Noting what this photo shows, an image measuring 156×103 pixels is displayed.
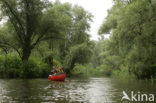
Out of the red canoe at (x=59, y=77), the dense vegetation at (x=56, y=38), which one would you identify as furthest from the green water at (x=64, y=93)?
the dense vegetation at (x=56, y=38)

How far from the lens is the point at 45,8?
3105 centimetres

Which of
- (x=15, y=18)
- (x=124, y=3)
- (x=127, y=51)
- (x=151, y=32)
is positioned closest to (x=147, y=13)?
(x=151, y=32)

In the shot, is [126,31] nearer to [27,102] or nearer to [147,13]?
[147,13]

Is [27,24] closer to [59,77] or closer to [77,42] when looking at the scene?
[59,77]

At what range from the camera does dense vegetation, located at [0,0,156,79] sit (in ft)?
73.7

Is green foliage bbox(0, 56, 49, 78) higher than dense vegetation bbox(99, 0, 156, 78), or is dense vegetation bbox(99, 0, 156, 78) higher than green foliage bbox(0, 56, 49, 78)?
dense vegetation bbox(99, 0, 156, 78)

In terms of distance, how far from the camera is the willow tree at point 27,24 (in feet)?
95.5

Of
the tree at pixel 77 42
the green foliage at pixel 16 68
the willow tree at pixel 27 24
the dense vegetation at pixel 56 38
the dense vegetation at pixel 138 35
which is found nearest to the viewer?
the dense vegetation at pixel 138 35

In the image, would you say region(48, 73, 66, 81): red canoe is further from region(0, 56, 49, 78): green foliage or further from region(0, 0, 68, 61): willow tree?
region(0, 0, 68, 61): willow tree

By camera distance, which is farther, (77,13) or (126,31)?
(77,13)

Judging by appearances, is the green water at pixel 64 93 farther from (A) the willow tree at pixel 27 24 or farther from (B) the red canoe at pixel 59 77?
(A) the willow tree at pixel 27 24

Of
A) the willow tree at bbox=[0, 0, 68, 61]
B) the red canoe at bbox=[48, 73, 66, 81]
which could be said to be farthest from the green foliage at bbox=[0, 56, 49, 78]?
the red canoe at bbox=[48, 73, 66, 81]

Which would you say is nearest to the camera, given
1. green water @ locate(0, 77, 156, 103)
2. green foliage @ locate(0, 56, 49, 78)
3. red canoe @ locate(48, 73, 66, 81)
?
green water @ locate(0, 77, 156, 103)

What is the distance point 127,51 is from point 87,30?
2017cm
